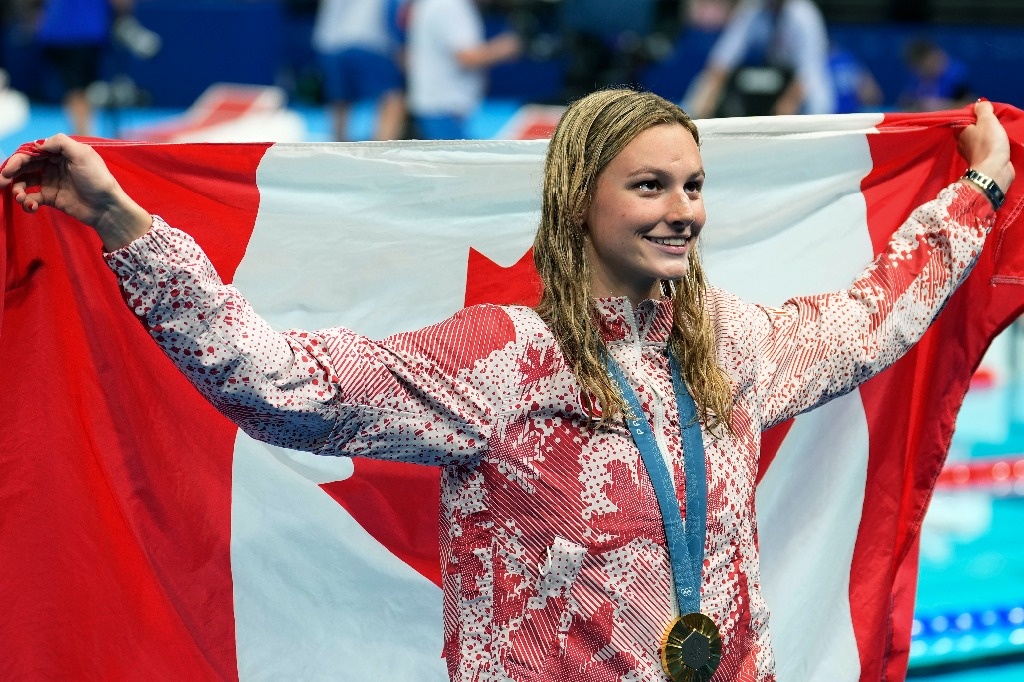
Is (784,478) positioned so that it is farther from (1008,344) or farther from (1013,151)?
(1008,344)

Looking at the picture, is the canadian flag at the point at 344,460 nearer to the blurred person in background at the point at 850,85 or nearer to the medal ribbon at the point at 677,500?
the medal ribbon at the point at 677,500

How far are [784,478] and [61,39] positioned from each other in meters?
7.27

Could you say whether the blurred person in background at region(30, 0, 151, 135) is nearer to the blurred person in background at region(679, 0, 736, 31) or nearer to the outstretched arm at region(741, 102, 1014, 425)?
the blurred person in background at region(679, 0, 736, 31)

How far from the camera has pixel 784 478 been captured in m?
2.46

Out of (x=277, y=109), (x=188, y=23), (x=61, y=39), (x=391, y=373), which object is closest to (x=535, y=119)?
(x=277, y=109)

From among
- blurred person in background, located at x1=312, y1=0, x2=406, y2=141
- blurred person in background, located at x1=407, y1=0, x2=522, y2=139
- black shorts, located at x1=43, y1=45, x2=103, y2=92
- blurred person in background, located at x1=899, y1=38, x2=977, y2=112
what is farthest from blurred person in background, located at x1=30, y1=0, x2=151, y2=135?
blurred person in background, located at x1=899, y1=38, x2=977, y2=112

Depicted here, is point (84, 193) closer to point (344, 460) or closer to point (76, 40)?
point (344, 460)

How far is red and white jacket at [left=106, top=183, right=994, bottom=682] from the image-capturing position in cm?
152

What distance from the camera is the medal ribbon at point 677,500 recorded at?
1.64 m

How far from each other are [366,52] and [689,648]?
7185mm

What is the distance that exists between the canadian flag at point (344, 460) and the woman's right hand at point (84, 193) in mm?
305

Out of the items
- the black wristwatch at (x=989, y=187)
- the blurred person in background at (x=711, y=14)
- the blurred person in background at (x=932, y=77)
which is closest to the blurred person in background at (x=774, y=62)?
the blurred person in background at (x=932, y=77)

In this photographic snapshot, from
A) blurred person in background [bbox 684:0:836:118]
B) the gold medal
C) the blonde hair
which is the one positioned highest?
blurred person in background [bbox 684:0:836:118]

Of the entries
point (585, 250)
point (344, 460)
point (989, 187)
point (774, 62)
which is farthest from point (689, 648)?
point (774, 62)
